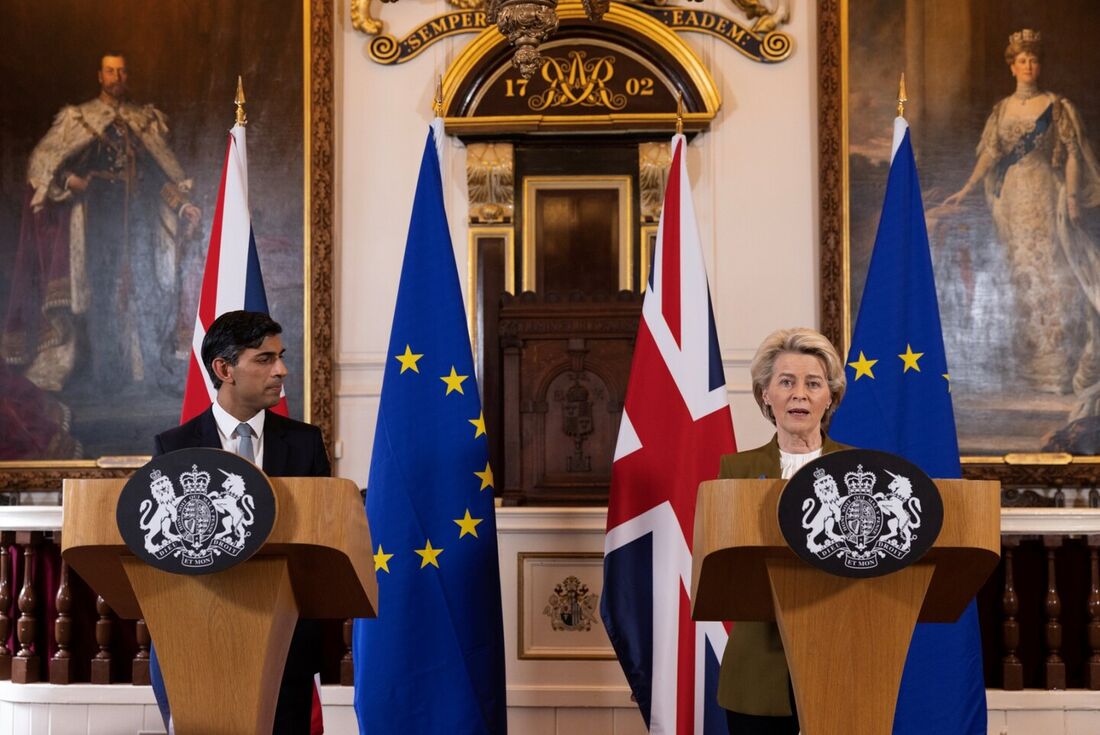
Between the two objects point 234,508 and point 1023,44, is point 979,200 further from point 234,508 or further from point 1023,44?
point 234,508

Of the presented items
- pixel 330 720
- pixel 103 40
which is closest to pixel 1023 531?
pixel 330 720

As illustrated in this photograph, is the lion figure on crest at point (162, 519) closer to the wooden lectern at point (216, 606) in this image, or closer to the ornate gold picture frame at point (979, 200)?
the wooden lectern at point (216, 606)

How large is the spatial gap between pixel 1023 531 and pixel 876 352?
885 mm

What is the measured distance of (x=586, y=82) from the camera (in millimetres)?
6094

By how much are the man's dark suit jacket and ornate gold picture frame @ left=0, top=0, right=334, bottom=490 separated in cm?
307

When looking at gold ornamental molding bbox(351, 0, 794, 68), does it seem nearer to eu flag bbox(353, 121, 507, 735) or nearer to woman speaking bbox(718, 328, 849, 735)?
eu flag bbox(353, 121, 507, 735)

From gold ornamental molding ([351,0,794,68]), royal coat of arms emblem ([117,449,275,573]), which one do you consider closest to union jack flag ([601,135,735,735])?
royal coat of arms emblem ([117,449,275,573])

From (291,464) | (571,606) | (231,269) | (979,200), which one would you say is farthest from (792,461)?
(979,200)

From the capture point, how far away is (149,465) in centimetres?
211

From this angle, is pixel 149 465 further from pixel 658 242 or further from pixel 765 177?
pixel 765 177

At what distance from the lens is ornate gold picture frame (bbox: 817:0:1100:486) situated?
18.9 ft

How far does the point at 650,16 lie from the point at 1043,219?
6.83ft

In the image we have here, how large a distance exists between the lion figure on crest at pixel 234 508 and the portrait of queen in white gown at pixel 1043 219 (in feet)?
14.8

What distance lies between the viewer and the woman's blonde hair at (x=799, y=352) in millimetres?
2736
